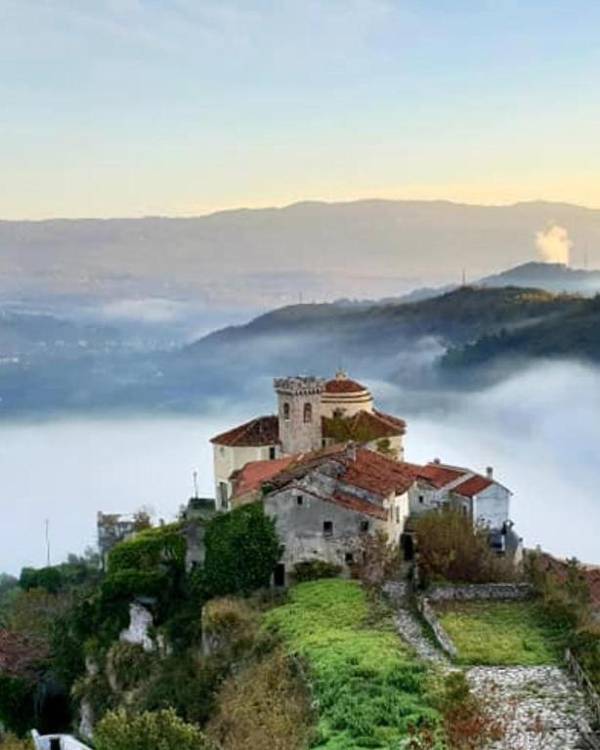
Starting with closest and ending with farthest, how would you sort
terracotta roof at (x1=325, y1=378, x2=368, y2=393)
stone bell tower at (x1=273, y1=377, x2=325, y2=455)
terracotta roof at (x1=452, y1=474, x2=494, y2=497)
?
terracotta roof at (x1=452, y1=474, x2=494, y2=497) → stone bell tower at (x1=273, y1=377, x2=325, y2=455) → terracotta roof at (x1=325, y1=378, x2=368, y2=393)

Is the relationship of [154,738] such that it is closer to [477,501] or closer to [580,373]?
[477,501]

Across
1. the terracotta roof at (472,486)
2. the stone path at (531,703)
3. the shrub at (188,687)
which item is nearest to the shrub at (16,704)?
the shrub at (188,687)

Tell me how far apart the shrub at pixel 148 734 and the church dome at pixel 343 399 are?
104 feet

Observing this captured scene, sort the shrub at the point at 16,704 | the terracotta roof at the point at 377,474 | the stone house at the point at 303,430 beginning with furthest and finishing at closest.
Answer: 1. the stone house at the point at 303,430
2. the shrub at the point at 16,704
3. the terracotta roof at the point at 377,474

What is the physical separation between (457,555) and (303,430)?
1398cm

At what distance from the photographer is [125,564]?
4456cm

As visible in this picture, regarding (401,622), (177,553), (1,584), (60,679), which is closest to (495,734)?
(401,622)

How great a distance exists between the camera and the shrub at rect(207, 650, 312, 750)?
24.5m

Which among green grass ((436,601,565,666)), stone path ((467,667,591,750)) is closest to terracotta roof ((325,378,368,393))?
green grass ((436,601,565,666))

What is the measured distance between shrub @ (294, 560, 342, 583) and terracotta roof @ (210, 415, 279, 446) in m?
13.2

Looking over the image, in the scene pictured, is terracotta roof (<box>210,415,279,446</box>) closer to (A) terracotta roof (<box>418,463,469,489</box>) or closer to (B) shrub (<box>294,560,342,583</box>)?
(A) terracotta roof (<box>418,463,469,489</box>)

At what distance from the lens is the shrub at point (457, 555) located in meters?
39.3

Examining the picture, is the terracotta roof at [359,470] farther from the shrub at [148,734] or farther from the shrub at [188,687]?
the shrub at [148,734]

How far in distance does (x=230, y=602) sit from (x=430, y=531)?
8126 millimetres
